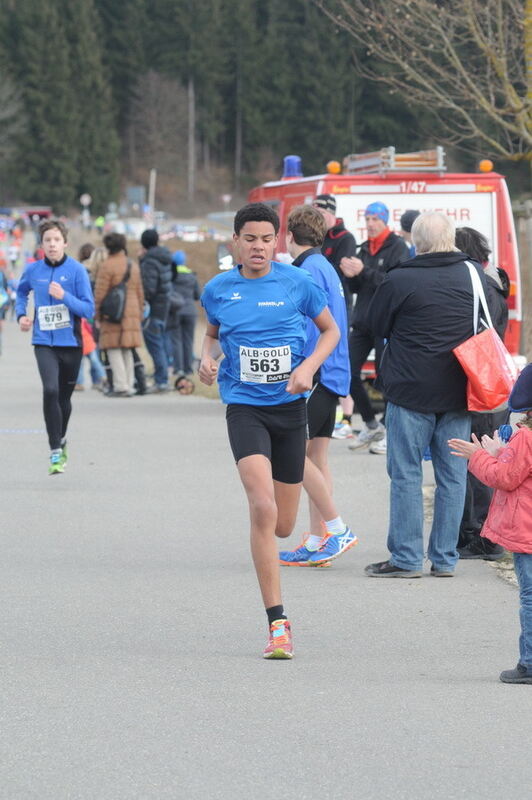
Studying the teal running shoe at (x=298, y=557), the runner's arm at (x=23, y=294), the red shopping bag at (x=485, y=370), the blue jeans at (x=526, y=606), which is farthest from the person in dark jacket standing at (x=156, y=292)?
the blue jeans at (x=526, y=606)

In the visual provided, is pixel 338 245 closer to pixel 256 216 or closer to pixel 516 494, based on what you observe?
pixel 256 216

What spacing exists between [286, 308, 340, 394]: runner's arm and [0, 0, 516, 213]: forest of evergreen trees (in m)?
107

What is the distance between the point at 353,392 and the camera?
43.5 ft

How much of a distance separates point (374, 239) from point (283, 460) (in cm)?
645

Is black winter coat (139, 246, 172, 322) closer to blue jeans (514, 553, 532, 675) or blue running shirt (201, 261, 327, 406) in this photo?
blue running shirt (201, 261, 327, 406)

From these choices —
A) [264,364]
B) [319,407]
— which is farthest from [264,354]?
[319,407]

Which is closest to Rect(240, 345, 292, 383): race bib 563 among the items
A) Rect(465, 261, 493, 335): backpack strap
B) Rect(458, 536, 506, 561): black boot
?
Rect(465, 261, 493, 335): backpack strap

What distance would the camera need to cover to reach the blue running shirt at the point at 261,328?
269 inches

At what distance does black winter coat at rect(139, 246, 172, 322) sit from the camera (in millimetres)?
19562

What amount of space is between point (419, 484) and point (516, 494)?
226 cm

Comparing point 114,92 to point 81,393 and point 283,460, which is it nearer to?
point 81,393

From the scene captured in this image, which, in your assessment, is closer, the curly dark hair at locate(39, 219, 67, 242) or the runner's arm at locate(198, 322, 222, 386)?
the runner's arm at locate(198, 322, 222, 386)

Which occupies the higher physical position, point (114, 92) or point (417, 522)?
point (114, 92)

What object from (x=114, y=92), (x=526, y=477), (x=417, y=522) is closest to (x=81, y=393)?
(x=417, y=522)
